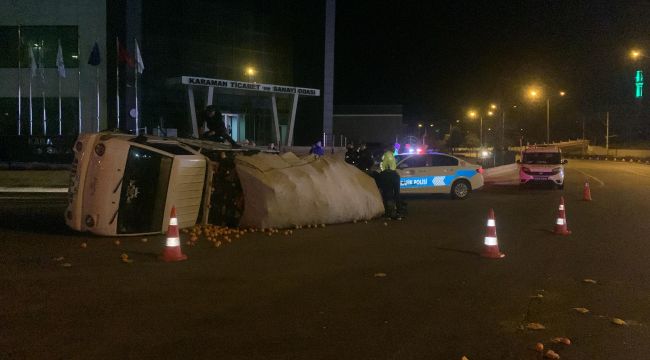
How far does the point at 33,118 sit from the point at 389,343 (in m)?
33.6

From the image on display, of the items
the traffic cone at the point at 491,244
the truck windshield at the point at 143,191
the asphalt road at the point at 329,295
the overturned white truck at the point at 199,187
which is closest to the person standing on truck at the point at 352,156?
the overturned white truck at the point at 199,187

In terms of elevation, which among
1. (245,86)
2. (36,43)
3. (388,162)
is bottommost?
(388,162)

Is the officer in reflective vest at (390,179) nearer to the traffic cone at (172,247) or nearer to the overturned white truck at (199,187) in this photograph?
the overturned white truck at (199,187)

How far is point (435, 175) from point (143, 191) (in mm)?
10903

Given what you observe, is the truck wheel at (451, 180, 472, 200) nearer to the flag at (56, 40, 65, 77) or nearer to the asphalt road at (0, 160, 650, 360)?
the asphalt road at (0, 160, 650, 360)

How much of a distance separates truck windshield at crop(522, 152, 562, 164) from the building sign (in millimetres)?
17982

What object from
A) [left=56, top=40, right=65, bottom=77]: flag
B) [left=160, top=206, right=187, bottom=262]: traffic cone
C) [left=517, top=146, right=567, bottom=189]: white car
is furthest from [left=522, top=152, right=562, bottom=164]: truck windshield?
[left=56, top=40, right=65, bottom=77]: flag

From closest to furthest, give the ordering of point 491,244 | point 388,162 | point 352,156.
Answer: point 491,244 → point 388,162 → point 352,156

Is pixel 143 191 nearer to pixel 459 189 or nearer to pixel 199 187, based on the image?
pixel 199 187

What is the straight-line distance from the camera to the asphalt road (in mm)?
5812

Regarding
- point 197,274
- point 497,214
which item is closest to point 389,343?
point 197,274

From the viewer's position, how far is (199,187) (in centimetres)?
1248

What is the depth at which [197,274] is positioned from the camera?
875 cm

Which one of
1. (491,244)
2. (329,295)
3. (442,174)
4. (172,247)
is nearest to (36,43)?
(442,174)
